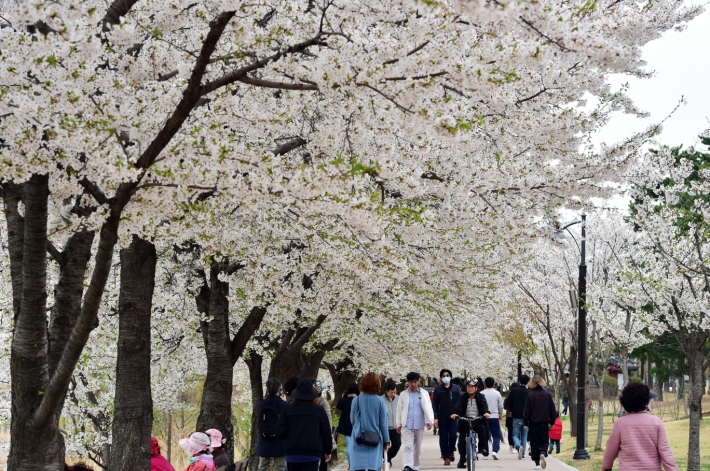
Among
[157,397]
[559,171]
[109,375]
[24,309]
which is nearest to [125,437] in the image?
[24,309]

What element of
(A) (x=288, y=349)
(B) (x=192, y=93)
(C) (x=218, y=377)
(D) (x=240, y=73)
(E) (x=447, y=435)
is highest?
(D) (x=240, y=73)

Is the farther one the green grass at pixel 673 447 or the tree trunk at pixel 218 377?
the green grass at pixel 673 447

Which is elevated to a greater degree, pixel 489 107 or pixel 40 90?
pixel 489 107

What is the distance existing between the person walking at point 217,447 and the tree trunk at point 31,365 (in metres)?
2.66

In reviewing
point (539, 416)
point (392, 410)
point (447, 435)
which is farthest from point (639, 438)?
point (447, 435)

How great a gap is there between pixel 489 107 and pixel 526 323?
2902cm

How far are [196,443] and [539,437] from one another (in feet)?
30.5

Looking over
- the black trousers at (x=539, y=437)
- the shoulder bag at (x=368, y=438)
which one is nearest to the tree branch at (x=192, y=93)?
the shoulder bag at (x=368, y=438)

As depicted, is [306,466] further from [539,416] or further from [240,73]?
[539,416]

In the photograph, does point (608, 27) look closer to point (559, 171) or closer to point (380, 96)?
point (380, 96)

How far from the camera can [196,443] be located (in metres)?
9.91

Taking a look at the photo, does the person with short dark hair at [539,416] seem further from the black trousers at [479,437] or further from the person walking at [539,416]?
the black trousers at [479,437]

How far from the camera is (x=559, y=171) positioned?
12047 millimetres

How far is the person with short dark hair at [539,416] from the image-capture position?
17.1 metres
